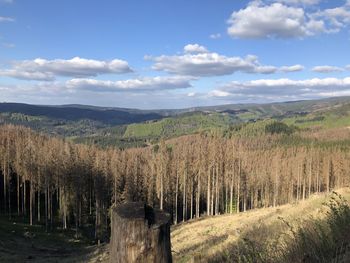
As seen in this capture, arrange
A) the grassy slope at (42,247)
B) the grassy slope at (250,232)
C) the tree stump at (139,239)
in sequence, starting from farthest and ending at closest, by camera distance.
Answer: the grassy slope at (42,247) → the grassy slope at (250,232) → the tree stump at (139,239)

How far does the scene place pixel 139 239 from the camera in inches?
162

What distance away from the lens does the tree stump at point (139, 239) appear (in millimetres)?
4117

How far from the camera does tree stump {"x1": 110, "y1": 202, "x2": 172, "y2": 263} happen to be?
4117mm

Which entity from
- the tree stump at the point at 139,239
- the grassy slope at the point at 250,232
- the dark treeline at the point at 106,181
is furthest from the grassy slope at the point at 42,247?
the tree stump at the point at 139,239

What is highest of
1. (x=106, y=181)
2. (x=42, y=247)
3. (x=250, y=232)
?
(x=250, y=232)

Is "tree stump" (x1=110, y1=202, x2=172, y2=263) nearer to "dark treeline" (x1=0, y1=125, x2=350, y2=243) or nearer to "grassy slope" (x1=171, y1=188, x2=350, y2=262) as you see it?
"grassy slope" (x1=171, y1=188, x2=350, y2=262)

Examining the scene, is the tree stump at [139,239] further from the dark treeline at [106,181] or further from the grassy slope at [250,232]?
the dark treeline at [106,181]

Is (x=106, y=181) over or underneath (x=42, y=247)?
over

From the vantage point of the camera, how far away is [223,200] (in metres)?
92.1

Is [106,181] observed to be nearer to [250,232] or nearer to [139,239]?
[250,232]

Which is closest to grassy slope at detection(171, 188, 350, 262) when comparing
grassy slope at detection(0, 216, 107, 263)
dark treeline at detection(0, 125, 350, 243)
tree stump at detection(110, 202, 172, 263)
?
tree stump at detection(110, 202, 172, 263)

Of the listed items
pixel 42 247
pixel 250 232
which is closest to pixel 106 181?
pixel 42 247

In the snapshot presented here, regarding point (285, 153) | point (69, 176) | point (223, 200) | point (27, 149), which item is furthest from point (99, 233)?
point (285, 153)

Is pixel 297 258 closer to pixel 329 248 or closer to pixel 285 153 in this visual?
pixel 329 248
